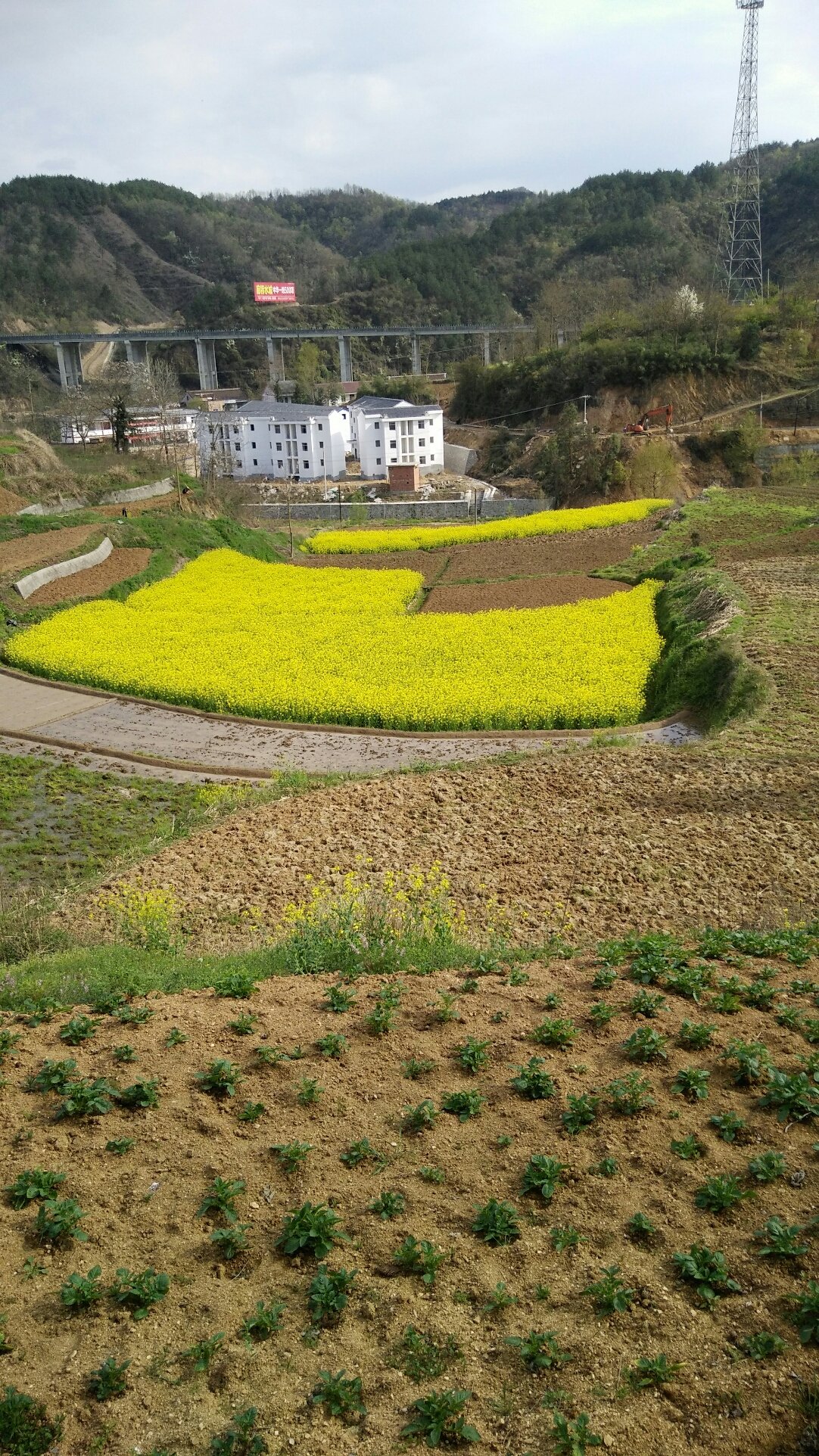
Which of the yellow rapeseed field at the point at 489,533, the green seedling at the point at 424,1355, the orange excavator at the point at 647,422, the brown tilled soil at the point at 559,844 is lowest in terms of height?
the brown tilled soil at the point at 559,844

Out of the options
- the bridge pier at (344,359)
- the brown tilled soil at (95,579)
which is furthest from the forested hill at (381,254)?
the brown tilled soil at (95,579)

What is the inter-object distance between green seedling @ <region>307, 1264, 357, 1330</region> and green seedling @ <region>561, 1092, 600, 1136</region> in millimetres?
1565

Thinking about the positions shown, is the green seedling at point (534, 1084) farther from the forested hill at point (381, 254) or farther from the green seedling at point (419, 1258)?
the forested hill at point (381, 254)

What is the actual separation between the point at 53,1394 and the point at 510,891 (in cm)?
759

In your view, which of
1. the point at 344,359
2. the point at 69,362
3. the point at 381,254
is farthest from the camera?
the point at 381,254

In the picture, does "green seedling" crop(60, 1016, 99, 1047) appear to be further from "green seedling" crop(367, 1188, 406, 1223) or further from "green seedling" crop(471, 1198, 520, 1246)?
"green seedling" crop(471, 1198, 520, 1246)

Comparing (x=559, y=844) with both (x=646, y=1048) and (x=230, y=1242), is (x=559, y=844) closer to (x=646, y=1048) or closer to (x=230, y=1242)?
(x=646, y=1048)

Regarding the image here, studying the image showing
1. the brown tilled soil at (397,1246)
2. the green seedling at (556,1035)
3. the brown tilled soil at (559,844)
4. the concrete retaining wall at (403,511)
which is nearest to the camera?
the brown tilled soil at (397,1246)

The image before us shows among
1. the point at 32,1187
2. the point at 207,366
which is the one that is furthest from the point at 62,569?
the point at 207,366

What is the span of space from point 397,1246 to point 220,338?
11635 centimetres

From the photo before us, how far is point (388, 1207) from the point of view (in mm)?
5242

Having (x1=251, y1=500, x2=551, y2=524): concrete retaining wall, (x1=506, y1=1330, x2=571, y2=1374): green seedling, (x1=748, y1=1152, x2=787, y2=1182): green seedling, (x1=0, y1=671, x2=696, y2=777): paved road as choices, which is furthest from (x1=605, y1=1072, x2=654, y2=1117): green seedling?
(x1=251, y1=500, x2=551, y2=524): concrete retaining wall

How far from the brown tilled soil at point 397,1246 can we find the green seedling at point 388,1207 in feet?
0.10

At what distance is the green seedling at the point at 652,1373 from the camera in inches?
165
